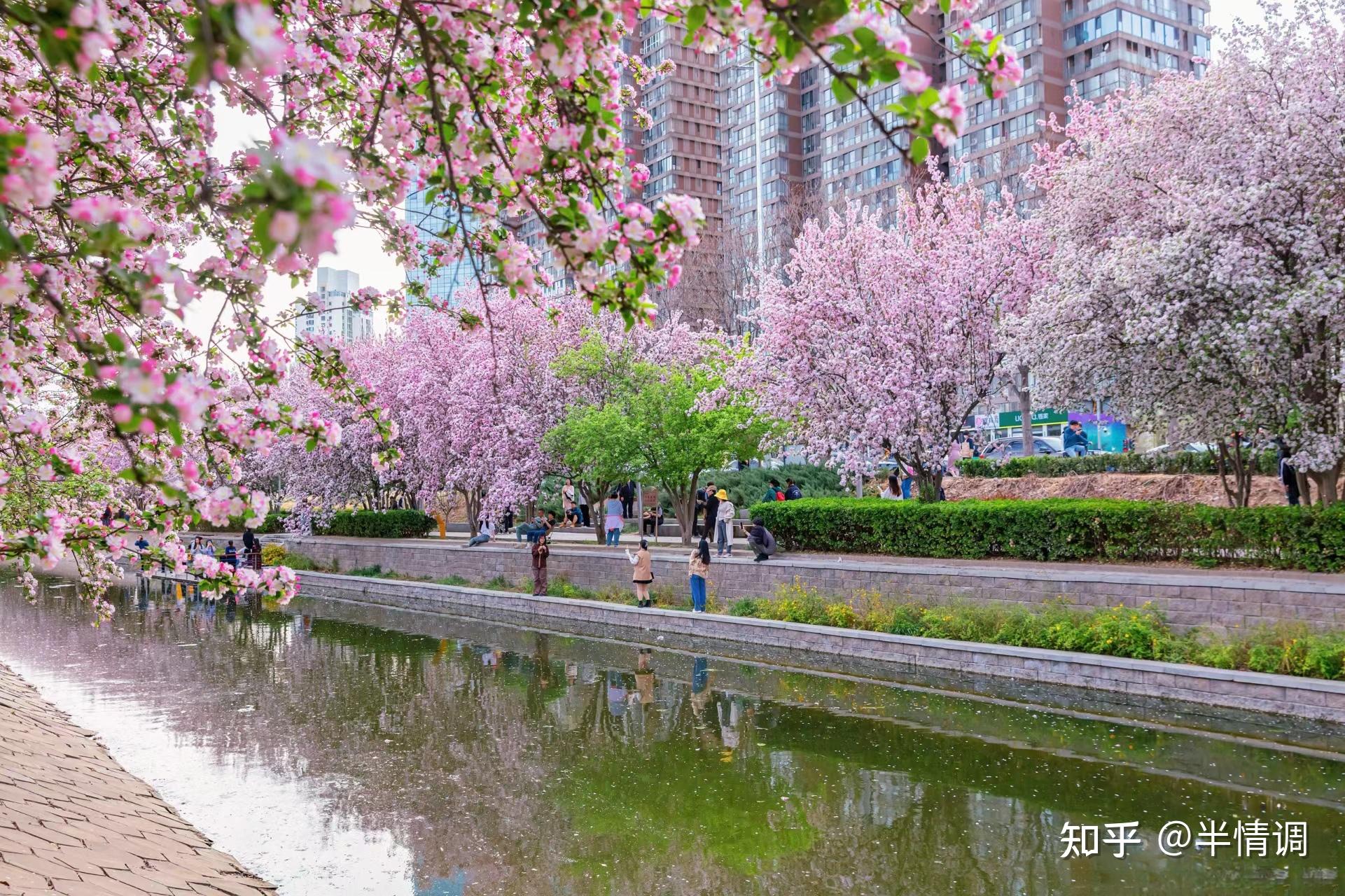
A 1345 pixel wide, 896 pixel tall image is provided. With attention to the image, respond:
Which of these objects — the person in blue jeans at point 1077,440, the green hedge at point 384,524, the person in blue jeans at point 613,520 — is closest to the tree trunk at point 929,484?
the person in blue jeans at point 613,520

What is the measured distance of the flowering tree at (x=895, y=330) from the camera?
810 inches

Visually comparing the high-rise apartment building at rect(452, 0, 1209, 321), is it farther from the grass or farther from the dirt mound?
the grass

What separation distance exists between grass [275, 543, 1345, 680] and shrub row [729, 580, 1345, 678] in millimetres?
11

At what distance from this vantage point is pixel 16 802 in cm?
782

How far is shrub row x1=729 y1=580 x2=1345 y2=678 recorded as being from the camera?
11711mm

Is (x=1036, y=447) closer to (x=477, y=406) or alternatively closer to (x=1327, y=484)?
(x=477, y=406)

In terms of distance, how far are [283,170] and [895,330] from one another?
19.5 meters

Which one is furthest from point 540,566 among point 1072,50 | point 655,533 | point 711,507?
point 1072,50

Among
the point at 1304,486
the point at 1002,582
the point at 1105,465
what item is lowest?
the point at 1002,582

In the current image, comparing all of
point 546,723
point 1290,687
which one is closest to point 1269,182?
point 1290,687

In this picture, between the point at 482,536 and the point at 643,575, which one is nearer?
the point at 643,575

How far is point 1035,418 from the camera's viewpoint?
44812mm

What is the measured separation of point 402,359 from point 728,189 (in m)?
60.4

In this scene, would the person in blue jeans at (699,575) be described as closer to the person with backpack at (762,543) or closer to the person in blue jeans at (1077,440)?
the person with backpack at (762,543)
